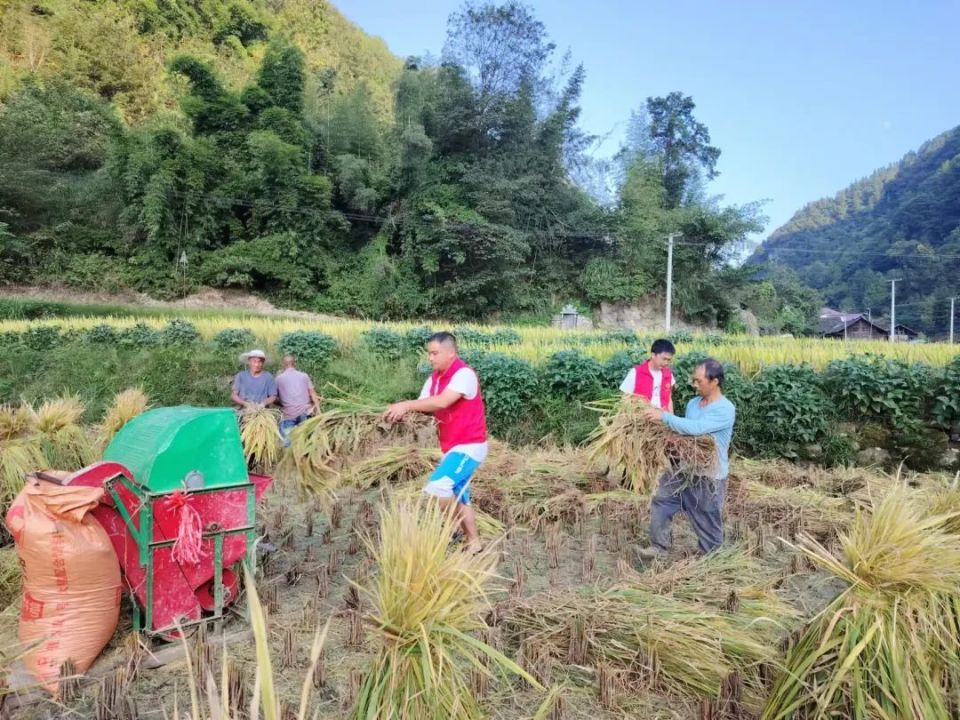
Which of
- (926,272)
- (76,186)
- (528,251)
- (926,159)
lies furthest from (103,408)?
(926,159)

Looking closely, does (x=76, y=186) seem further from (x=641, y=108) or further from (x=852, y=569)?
(x=852, y=569)

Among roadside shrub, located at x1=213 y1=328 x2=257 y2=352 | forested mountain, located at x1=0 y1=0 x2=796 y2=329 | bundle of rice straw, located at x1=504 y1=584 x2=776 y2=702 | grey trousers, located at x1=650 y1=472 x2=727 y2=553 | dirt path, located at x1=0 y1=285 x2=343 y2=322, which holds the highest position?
forested mountain, located at x1=0 y1=0 x2=796 y2=329

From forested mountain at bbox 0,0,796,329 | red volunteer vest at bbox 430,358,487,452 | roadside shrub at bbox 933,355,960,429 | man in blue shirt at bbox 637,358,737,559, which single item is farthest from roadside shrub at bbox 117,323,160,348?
forested mountain at bbox 0,0,796,329

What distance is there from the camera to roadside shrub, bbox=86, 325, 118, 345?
11.2 metres

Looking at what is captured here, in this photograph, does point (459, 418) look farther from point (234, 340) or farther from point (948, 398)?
point (234, 340)

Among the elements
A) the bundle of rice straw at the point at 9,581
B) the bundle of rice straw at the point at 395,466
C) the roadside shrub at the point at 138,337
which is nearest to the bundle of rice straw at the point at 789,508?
the bundle of rice straw at the point at 395,466

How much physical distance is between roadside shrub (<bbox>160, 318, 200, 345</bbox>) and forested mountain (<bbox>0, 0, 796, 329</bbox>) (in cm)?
1470

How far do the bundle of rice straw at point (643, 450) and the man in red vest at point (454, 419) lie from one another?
1.31 metres

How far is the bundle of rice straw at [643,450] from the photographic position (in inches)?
151

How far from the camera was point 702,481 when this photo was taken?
12.5 feet

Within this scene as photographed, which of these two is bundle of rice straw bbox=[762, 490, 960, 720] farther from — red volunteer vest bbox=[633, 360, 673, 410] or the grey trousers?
red volunteer vest bbox=[633, 360, 673, 410]

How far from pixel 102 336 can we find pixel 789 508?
11.6 metres

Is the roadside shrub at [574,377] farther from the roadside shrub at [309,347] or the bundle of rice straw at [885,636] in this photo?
the bundle of rice straw at [885,636]

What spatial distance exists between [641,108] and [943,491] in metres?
35.7
